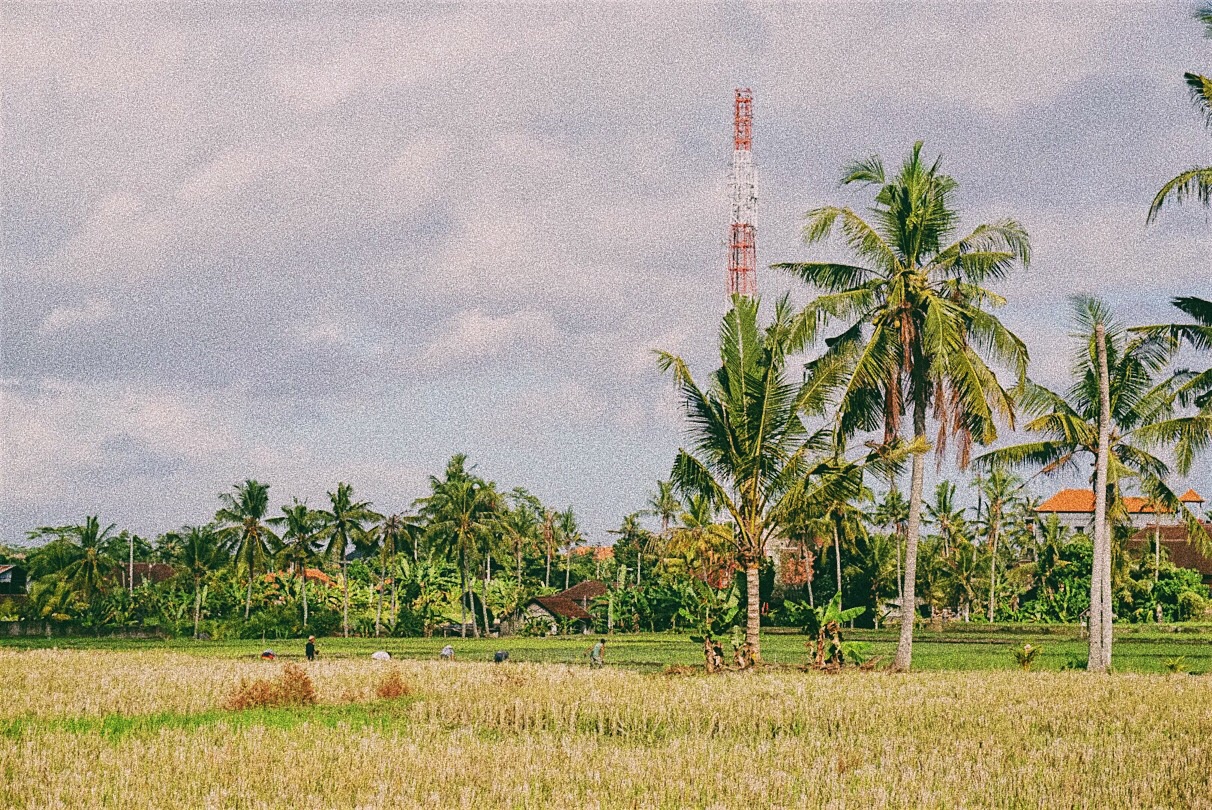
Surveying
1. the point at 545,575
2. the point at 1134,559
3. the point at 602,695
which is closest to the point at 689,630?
the point at 545,575

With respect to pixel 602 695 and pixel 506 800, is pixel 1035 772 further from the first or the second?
pixel 602 695

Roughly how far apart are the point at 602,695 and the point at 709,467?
839 cm

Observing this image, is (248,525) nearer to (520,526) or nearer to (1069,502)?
(520,526)

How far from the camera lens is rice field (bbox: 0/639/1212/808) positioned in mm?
10172

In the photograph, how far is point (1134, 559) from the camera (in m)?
66.5

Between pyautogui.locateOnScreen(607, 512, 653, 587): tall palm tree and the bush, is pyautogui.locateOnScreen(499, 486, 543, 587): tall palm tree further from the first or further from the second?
the bush

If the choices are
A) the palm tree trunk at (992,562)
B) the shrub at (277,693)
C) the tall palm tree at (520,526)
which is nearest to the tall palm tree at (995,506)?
the palm tree trunk at (992,562)

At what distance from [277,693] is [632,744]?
8.04 m

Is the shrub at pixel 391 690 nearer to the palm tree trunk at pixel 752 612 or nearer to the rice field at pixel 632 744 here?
the rice field at pixel 632 744

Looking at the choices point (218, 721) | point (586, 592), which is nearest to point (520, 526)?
point (586, 592)

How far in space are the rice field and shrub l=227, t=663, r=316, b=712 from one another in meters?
0.36

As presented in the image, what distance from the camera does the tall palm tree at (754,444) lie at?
24031 millimetres

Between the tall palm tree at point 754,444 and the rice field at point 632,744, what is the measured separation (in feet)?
12.9

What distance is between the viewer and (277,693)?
19.2 metres
